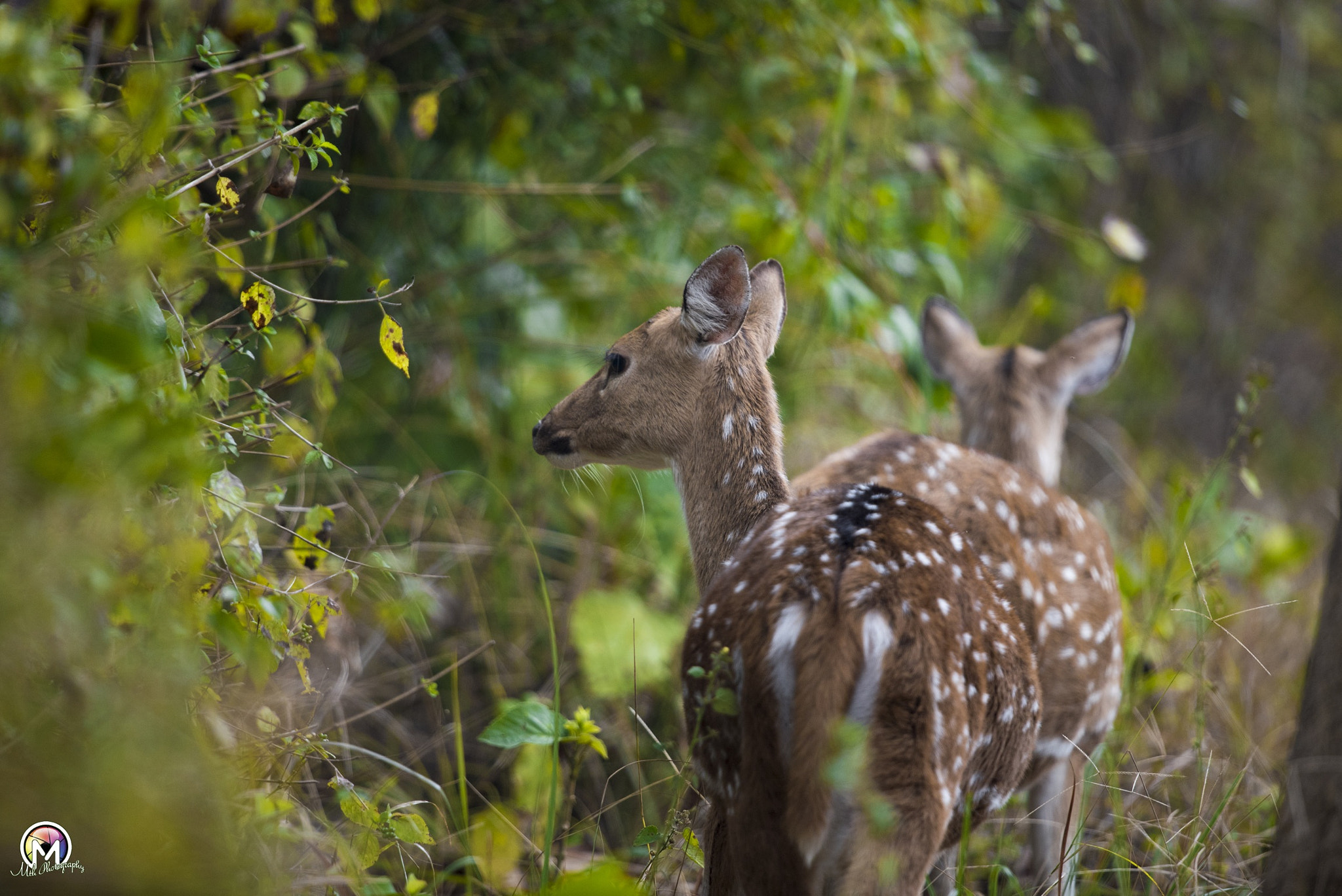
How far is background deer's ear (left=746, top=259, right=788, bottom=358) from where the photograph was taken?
142 inches

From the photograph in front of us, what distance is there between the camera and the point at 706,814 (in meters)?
2.80

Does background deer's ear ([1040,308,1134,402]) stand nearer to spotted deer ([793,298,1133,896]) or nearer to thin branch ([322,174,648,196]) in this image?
spotted deer ([793,298,1133,896])

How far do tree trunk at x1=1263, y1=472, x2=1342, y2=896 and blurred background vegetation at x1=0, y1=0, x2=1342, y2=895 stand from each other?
0.19m

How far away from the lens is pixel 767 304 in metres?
3.71

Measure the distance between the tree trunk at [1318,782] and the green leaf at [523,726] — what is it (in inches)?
72.0

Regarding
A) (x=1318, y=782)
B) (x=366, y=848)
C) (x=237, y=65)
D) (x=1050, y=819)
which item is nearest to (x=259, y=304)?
(x=237, y=65)

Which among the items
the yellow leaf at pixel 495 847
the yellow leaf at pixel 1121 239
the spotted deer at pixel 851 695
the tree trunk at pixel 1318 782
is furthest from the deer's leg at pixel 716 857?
the yellow leaf at pixel 1121 239

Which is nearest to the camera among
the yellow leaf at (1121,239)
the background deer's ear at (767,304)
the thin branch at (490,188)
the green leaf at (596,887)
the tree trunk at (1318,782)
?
the green leaf at (596,887)

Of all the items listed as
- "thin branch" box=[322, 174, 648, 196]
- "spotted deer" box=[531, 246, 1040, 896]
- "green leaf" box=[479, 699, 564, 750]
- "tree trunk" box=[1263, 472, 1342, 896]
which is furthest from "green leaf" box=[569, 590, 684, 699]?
"tree trunk" box=[1263, 472, 1342, 896]

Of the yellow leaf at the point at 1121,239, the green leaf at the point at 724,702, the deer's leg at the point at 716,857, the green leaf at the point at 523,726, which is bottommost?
the deer's leg at the point at 716,857

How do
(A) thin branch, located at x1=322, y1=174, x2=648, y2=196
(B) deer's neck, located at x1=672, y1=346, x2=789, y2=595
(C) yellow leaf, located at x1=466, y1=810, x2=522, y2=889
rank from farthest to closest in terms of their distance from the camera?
1. (A) thin branch, located at x1=322, y1=174, x2=648, y2=196
2. (B) deer's neck, located at x1=672, y1=346, x2=789, y2=595
3. (C) yellow leaf, located at x1=466, y1=810, x2=522, y2=889

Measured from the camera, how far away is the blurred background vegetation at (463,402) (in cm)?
176

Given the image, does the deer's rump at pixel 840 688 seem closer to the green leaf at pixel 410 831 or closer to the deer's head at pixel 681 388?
the green leaf at pixel 410 831

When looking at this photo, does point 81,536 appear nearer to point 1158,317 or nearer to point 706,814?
point 706,814
